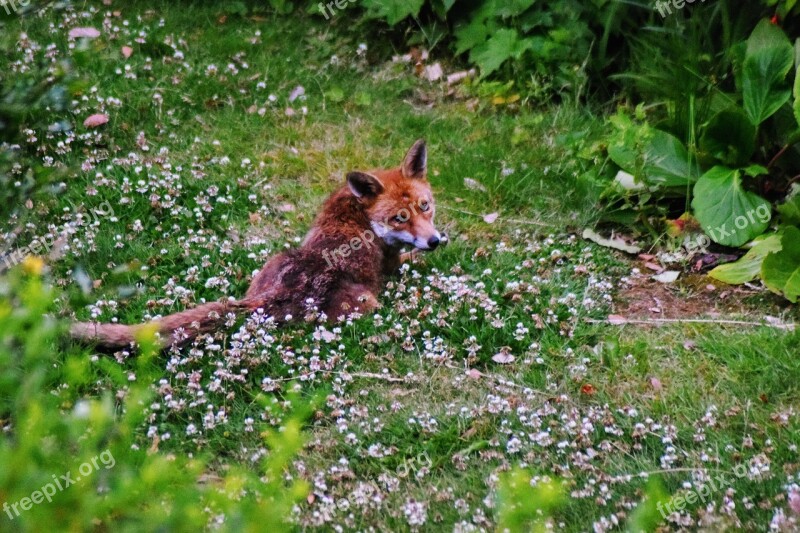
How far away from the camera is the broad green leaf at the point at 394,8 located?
8.51 m

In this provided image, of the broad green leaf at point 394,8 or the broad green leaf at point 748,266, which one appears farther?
the broad green leaf at point 394,8

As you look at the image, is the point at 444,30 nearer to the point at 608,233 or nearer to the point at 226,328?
the point at 608,233

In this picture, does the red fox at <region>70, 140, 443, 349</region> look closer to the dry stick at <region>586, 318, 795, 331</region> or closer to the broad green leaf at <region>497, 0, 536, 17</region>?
the dry stick at <region>586, 318, 795, 331</region>

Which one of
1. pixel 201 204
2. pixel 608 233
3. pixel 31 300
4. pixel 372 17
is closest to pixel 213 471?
pixel 31 300

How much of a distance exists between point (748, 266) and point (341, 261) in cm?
272

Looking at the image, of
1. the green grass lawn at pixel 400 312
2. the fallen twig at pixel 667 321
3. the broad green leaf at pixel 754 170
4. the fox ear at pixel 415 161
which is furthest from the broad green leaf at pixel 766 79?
the fox ear at pixel 415 161

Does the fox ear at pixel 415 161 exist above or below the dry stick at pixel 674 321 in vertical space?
above

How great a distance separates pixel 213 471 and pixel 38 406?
2505 mm

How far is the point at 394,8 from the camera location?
858 centimetres

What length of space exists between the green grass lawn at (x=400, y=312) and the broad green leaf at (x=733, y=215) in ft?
1.92

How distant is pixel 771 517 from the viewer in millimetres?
3723

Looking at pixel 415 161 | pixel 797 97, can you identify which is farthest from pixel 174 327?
pixel 797 97

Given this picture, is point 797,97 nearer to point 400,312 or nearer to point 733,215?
point 733,215

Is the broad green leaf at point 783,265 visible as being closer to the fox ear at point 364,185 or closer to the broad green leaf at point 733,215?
the broad green leaf at point 733,215
